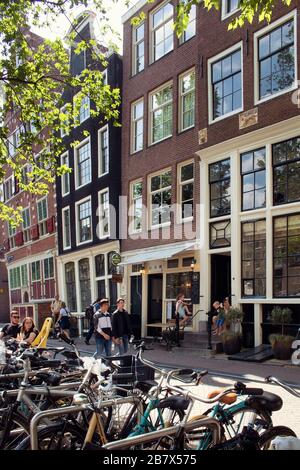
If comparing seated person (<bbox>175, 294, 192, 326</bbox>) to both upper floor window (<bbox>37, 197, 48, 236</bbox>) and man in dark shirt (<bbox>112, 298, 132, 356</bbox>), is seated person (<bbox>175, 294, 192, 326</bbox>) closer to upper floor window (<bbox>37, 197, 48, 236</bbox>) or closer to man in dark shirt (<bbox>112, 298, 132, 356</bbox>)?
man in dark shirt (<bbox>112, 298, 132, 356</bbox>)

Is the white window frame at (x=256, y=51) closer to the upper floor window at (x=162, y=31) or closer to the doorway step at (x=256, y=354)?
the upper floor window at (x=162, y=31)

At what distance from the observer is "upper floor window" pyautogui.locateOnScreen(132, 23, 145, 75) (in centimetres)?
1980

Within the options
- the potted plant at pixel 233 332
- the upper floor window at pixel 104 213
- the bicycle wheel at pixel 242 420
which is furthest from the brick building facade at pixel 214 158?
the bicycle wheel at pixel 242 420

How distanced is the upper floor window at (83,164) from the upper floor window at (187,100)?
7288 millimetres

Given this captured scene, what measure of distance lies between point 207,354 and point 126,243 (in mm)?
8073

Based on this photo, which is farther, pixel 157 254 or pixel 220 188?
pixel 157 254

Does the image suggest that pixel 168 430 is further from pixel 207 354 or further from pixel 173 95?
pixel 173 95

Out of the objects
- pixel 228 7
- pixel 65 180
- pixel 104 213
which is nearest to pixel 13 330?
pixel 104 213

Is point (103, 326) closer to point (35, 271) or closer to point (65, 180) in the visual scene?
point (65, 180)

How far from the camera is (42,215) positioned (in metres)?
29.1

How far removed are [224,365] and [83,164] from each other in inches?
621

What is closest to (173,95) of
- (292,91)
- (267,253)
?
(292,91)

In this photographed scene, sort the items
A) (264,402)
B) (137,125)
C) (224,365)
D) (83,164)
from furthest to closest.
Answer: (83,164) < (137,125) < (224,365) < (264,402)

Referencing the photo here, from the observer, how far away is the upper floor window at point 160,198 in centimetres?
1766
